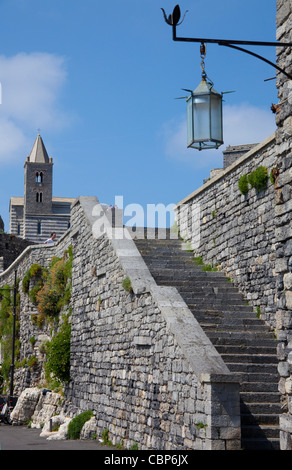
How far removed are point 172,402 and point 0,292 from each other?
14.8 m

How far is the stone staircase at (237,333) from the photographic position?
846 centimetres

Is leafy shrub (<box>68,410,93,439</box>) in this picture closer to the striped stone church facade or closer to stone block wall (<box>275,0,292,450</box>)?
stone block wall (<box>275,0,292,450</box>)

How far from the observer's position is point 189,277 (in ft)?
39.8

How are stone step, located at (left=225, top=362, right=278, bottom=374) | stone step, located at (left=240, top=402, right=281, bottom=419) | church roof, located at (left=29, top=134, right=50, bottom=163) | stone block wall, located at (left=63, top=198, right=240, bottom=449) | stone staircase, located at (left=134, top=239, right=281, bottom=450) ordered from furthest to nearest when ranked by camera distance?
church roof, located at (left=29, top=134, right=50, bottom=163) → stone step, located at (left=225, top=362, right=278, bottom=374) → stone step, located at (left=240, top=402, right=281, bottom=419) → stone staircase, located at (left=134, top=239, right=281, bottom=450) → stone block wall, located at (left=63, top=198, right=240, bottom=449)

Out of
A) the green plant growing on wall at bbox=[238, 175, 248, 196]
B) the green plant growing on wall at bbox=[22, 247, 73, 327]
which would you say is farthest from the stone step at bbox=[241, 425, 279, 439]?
the green plant growing on wall at bbox=[22, 247, 73, 327]

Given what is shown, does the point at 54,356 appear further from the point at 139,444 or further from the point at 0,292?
the point at 0,292

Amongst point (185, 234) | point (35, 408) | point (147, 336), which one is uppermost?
point (185, 234)

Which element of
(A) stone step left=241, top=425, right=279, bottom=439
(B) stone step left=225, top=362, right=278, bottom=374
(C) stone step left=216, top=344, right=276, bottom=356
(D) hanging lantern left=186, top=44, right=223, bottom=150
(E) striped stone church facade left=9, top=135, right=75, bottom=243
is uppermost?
(E) striped stone church facade left=9, top=135, right=75, bottom=243

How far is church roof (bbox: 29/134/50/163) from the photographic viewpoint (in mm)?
72375

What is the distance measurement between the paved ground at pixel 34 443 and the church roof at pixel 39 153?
Answer: 60.5 m

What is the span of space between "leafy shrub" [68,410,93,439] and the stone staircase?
9.30ft

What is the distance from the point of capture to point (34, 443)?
1141cm

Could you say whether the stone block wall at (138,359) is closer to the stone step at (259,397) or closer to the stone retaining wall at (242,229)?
the stone step at (259,397)
